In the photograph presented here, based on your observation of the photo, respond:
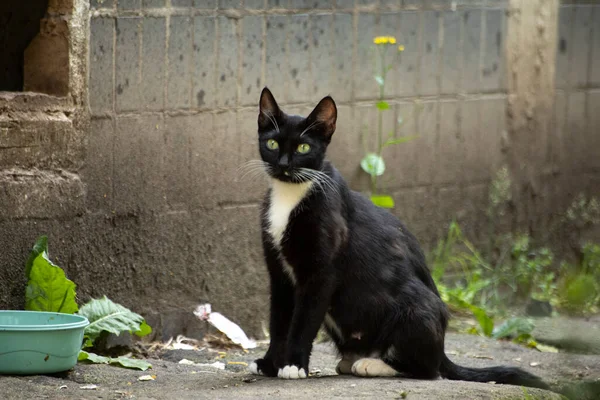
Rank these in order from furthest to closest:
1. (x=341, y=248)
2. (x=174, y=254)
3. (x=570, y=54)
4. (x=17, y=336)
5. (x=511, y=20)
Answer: (x=570, y=54) < (x=511, y=20) < (x=174, y=254) < (x=341, y=248) < (x=17, y=336)

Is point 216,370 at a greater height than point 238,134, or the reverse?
point 238,134

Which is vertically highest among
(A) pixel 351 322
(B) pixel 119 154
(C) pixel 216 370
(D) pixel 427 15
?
(D) pixel 427 15

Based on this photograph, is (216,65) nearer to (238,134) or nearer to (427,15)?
(238,134)

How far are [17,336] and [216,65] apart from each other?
6.65ft

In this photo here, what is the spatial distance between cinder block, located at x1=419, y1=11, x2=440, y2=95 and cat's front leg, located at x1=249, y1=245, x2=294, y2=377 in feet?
8.50

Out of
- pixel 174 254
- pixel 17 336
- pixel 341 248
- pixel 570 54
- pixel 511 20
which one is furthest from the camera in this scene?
pixel 570 54

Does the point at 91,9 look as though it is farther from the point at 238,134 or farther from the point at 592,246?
the point at 592,246

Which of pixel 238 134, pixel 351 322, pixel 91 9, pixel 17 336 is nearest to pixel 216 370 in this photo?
pixel 351 322

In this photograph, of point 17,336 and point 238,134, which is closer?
point 17,336

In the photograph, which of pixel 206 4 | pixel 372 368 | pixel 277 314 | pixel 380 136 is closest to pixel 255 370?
pixel 277 314

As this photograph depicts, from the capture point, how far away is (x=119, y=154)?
4.80 meters

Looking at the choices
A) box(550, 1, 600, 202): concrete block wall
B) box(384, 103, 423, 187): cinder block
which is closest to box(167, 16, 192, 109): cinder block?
box(384, 103, 423, 187): cinder block

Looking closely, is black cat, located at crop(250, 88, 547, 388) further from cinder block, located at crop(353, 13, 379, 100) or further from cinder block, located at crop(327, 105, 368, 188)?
cinder block, located at crop(353, 13, 379, 100)

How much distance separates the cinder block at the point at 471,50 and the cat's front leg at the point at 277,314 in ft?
9.77
